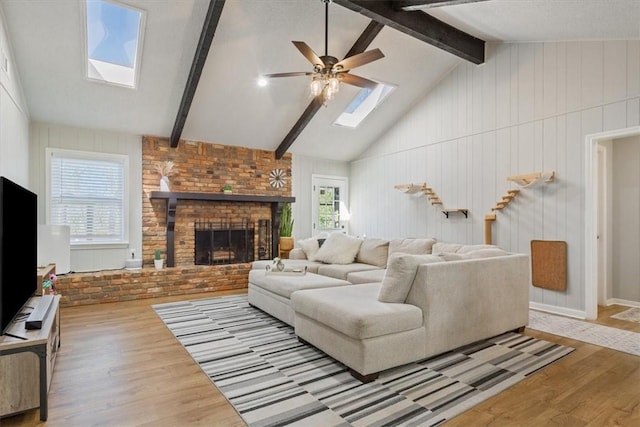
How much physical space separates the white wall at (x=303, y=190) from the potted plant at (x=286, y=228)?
0.28 metres

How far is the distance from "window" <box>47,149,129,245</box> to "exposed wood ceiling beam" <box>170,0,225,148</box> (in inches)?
45.8

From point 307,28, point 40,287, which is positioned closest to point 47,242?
point 40,287

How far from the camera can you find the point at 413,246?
15.7 ft

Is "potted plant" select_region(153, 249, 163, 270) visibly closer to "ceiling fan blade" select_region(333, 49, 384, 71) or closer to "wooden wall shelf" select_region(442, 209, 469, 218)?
"ceiling fan blade" select_region(333, 49, 384, 71)

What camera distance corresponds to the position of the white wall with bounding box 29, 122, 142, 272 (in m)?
5.04

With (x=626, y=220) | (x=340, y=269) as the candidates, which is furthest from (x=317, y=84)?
(x=626, y=220)

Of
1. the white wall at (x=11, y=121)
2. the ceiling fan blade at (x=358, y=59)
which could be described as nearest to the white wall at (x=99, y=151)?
the white wall at (x=11, y=121)

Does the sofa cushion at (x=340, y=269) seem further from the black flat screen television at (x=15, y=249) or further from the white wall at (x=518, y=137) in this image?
the black flat screen television at (x=15, y=249)

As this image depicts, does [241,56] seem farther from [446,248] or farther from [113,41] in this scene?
[446,248]

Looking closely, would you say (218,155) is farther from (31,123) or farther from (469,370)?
(469,370)

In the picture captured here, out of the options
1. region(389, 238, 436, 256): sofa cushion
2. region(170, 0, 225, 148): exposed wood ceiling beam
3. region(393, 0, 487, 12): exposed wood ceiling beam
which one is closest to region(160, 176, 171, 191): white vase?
region(170, 0, 225, 148): exposed wood ceiling beam

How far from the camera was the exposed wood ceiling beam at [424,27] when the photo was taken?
3.93m

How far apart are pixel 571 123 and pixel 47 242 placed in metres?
6.54

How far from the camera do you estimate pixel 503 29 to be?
445 cm
